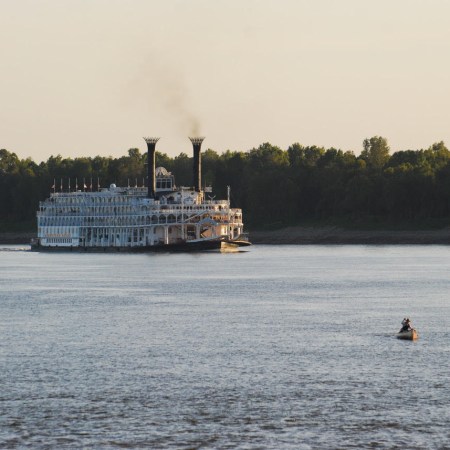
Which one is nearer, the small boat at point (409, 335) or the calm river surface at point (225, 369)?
the calm river surface at point (225, 369)

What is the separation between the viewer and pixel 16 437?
157 ft

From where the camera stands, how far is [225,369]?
208 feet

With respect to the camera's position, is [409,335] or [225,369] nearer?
[225,369]

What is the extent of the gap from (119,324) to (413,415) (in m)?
38.3

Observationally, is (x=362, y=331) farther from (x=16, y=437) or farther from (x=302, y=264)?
(x=302, y=264)

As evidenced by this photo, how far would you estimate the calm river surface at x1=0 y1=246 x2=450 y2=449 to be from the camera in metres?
48.8

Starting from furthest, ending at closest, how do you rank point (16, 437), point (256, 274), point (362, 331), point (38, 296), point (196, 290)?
point (256, 274) → point (196, 290) → point (38, 296) → point (362, 331) → point (16, 437)

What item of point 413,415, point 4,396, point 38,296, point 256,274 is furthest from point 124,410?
point 256,274

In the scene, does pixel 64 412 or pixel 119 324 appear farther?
pixel 119 324

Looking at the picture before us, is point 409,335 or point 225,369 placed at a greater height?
point 409,335

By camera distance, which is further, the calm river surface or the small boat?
the small boat

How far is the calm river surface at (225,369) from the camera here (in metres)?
48.8

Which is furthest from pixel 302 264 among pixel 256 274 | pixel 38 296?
pixel 38 296

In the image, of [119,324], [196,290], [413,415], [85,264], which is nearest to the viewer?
[413,415]
